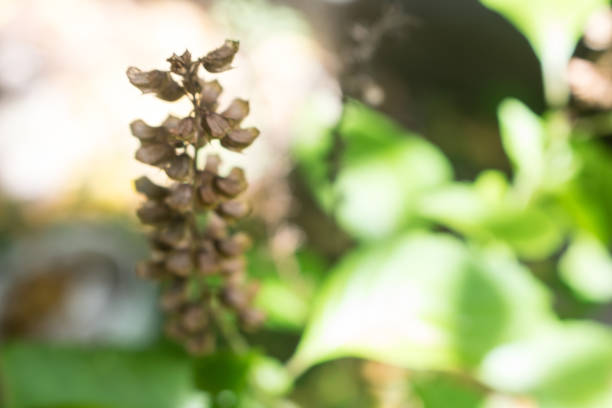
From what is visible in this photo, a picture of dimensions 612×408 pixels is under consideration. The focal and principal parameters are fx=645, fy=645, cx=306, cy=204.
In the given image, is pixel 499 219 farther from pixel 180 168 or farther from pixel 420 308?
pixel 180 168

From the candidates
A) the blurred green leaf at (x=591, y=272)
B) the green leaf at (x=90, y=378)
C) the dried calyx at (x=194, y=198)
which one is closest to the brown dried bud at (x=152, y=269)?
the dried calyx at (x=194, y=198)

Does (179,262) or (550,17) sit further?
(550,17)

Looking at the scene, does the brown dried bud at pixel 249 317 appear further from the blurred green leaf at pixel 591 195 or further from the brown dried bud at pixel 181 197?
the blurred green leaf at pixel 591 195

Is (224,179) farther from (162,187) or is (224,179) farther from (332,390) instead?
(332,390)

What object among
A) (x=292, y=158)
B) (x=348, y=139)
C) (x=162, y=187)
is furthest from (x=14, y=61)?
(x=162, y=187)

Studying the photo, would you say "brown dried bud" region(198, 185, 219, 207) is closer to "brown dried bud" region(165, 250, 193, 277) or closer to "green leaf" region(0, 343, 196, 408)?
"brown dried bud" region(165, 250, 193, 277)

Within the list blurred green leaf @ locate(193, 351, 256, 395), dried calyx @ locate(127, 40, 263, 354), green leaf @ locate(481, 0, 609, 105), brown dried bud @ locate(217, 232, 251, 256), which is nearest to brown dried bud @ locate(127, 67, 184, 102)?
dried calyx @ locate(127, 40, 263, 354)

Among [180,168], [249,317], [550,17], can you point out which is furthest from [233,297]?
[550,17]
